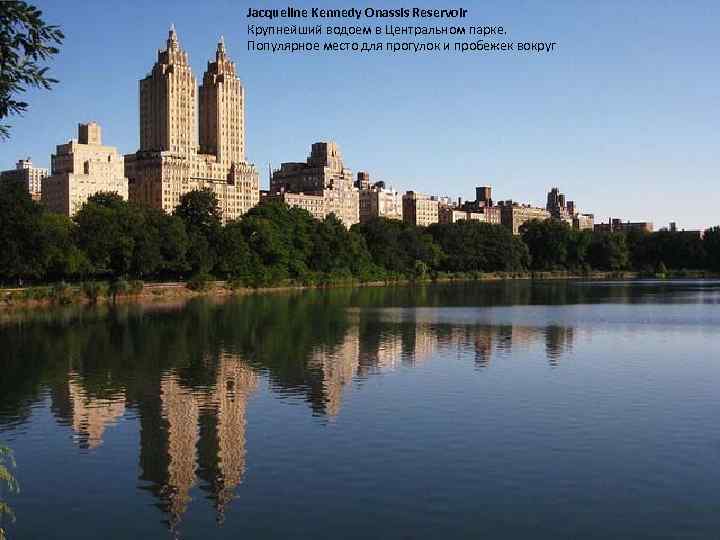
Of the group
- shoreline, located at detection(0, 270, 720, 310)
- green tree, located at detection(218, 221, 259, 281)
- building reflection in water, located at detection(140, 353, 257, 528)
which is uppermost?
green tree, located at detection(218, 221, 259, 281)

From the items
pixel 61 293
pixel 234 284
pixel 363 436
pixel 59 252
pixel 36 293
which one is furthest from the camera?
pixel 234 284

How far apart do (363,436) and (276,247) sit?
9025 cm

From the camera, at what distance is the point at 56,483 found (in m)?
18.7

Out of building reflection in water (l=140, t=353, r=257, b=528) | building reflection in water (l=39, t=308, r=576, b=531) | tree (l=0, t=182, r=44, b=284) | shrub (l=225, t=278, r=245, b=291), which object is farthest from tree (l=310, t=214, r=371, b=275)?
building reflection in water (l=140, t=353, r=257, b=528)

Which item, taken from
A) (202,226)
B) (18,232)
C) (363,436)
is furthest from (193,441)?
(202,226)

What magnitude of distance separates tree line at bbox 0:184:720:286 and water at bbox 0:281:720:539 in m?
34.3

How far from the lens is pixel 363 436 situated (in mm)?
22422

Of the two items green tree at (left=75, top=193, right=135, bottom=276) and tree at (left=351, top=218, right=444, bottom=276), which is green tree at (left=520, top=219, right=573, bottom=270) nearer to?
tree at (left=351, top=218, right=444, bottom=276)

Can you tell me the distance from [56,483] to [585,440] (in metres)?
12.2

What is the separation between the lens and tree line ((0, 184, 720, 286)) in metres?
77.8

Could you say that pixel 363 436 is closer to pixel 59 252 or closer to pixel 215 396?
pixel 215 396

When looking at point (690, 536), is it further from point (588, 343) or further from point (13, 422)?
point (588, 343)

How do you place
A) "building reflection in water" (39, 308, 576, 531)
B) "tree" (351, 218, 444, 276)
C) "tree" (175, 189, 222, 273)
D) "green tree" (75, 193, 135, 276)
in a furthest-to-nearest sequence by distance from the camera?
"tree" (351, 218, 444, 276), "tree" (175, 189, 222, 273), "green tree" (75, 193, 135, 276), "building reflection in water" (39, 308, 576, 531)

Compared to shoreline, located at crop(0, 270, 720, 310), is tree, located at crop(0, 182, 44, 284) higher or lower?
higher
